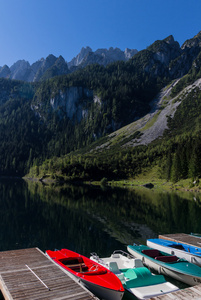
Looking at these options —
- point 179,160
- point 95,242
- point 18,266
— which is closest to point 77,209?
point 95,242

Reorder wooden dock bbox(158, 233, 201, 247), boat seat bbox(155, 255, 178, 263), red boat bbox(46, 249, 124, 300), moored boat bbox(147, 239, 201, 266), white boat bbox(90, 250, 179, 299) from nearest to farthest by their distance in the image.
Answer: red boat bbox(46, 249, 124, 300) → white boat bbox(90, 250, 179, 299) → boat seat bbox(155, 255, 178, 263) → moored boat bbox(147, 239, 201, 266) → wooden dock bbox(158, 233, 201, 247)

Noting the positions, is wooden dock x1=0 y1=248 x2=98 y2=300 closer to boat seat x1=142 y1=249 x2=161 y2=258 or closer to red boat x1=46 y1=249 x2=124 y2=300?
red boat x1=46 y1=249 x2=124 y2=300

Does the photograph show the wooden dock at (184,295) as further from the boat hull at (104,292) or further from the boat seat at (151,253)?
the boat seat at (151,253)

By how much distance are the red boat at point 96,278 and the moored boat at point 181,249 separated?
9.95 metres

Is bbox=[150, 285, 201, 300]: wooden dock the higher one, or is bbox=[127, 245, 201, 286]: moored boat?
bbox=[150, 285, 201, 300]: wooden dock

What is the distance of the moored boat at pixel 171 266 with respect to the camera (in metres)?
17.9

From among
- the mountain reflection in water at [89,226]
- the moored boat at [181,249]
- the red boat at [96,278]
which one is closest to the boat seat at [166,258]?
the moored boat at [181,249]

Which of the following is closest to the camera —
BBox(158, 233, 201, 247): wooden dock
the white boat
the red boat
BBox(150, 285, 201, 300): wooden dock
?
BBox(150, 285, 201, 300): wooden dock

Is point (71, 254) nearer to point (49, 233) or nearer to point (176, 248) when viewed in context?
point (176, 248)

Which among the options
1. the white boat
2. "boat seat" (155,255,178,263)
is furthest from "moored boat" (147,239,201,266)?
the white boat

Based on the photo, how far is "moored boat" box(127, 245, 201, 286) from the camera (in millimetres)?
17875

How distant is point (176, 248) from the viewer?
24.4 metres

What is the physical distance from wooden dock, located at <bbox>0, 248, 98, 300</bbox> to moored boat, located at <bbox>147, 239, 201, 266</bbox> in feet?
43.3

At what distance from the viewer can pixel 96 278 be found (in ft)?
50.7
